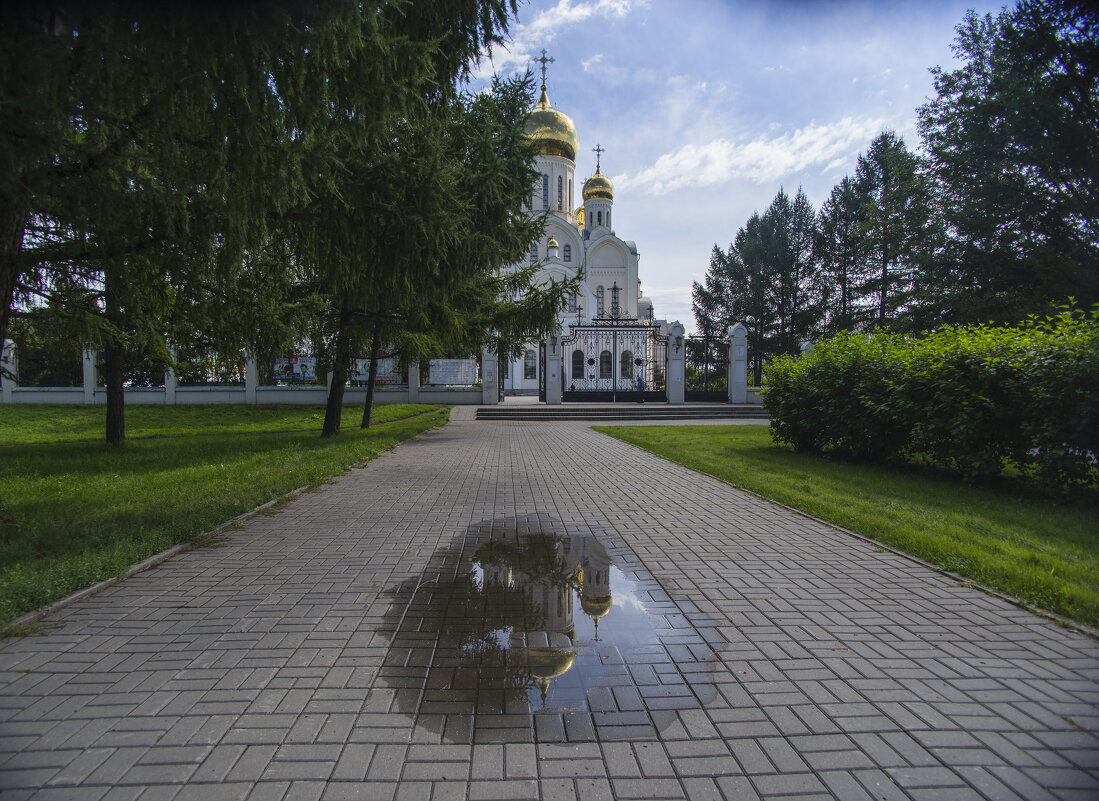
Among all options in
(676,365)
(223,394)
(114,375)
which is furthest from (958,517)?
(223,394)

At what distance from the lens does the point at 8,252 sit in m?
5.32

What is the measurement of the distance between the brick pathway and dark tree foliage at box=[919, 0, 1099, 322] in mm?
23476

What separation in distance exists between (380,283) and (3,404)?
85.4 ft

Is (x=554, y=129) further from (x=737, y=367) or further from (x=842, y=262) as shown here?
(x=737, y=367)

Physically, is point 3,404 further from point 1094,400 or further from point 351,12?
point 1094,400

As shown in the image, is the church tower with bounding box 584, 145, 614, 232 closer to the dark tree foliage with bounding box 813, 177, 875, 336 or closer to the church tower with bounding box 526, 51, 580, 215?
the church tower with bounding box 526, 51, 580, 215

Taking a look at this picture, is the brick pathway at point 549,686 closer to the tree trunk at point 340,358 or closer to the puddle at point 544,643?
the puddle at point 544,643

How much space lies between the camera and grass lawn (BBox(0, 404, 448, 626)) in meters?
4.43

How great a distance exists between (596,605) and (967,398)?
708cm

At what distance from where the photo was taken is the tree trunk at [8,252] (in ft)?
17.0

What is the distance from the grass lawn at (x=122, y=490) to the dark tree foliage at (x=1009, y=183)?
23.8m

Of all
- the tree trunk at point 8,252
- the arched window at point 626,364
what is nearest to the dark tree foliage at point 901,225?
the arched window at point 626,364

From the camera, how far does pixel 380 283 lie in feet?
24.9

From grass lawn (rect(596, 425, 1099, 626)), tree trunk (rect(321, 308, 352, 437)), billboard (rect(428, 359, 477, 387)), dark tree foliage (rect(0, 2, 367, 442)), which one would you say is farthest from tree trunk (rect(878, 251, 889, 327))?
dark tree foliage (rect(0, 2, 367, 442))
